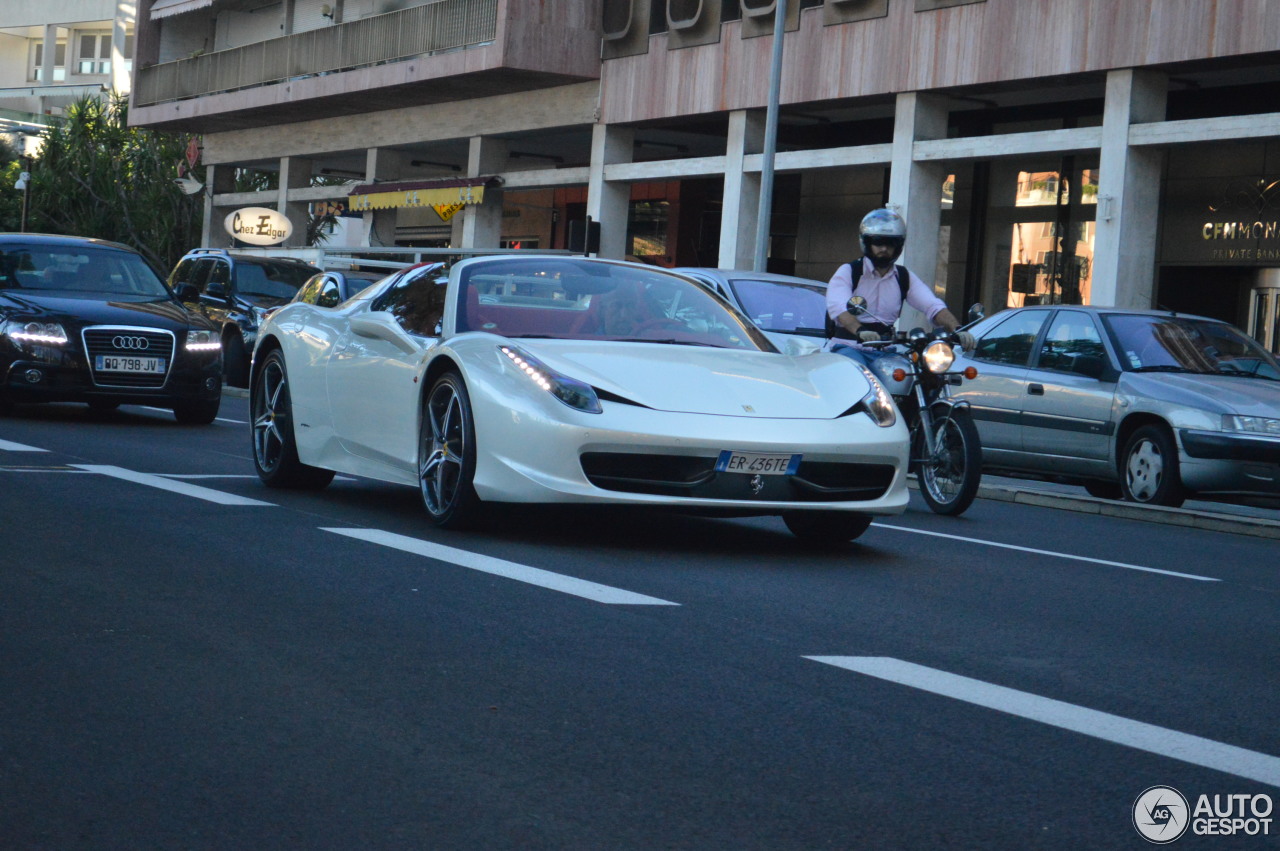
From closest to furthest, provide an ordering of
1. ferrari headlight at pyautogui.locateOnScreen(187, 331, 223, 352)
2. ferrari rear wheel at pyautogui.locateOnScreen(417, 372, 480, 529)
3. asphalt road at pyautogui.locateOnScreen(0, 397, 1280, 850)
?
asphalt road at pyautogui.locateOnScreen(0, 397, 1280, 850)
ferrari rear wheel at pyautogui.locateOnScreen(417, 372, 480, 529)
ferrari headlight at pyautogui.locateOnScreen(187, 331, 223, 352)

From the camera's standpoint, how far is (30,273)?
15.7 m

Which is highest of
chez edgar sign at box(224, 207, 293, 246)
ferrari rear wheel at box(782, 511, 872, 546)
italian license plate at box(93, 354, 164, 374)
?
chez edgar sign at box(224, 207, 293, 246)

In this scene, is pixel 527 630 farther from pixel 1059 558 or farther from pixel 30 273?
pixel 30 273

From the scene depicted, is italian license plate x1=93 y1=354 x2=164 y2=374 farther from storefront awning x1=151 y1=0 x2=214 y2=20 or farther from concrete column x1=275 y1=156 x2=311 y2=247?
storefront awning x1=151 y1=0 x2=214 y2=20

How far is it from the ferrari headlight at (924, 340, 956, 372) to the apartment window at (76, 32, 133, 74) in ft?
230

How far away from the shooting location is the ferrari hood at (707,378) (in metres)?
7.50

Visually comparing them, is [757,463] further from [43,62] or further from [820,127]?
[43,62]

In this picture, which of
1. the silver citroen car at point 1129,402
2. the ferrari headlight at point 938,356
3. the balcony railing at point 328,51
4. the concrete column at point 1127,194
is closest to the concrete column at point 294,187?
the balcony railing at point 328,51

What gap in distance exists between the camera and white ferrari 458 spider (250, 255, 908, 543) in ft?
24.2

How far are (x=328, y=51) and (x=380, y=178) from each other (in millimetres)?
2967

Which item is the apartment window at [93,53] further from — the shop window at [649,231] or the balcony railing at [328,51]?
the shop window at [649,231]

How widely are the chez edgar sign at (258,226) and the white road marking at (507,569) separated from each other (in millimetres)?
29098

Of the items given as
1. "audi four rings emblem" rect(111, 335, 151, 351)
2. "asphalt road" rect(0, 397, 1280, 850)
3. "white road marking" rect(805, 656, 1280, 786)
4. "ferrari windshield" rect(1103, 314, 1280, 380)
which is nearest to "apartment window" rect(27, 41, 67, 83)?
"audi four rings emblem" rect(111, 335, 151, 351)

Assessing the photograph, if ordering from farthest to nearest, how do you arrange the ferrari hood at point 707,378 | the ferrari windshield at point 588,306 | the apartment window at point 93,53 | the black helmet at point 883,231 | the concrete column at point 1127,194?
1. the apartment window at point 93,53
2. the concrete column at point 1127,194
3. the black helmet at point 883,231
4. the ferrari windshield at point 588,306
5. the ferrari hood at point 707,378
